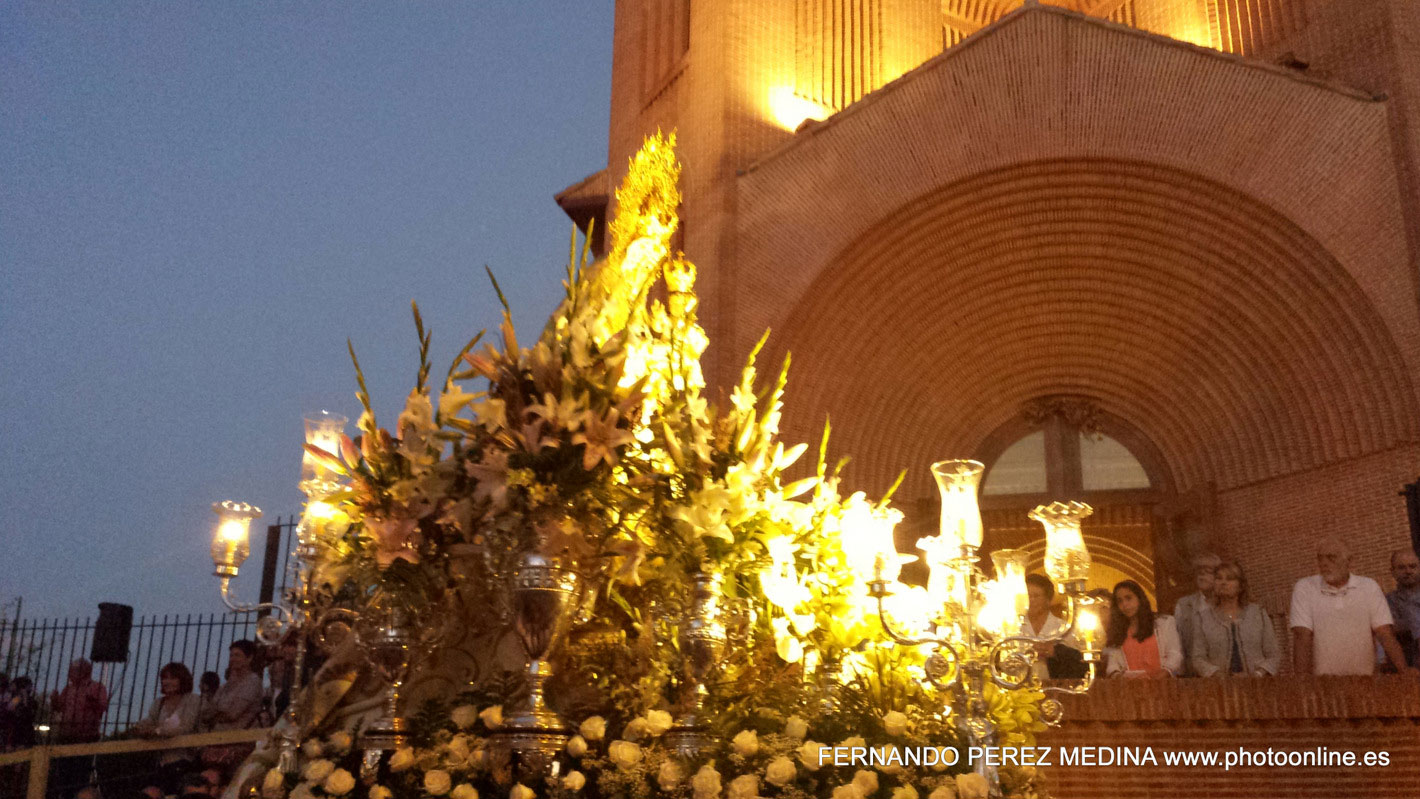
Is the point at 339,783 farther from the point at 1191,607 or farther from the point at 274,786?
the point at 1191,607

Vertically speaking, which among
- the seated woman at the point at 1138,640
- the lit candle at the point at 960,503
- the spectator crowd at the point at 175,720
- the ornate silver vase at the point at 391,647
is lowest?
the spectator crowd at the point at 175,720

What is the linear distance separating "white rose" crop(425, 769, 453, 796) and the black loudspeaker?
880 cm

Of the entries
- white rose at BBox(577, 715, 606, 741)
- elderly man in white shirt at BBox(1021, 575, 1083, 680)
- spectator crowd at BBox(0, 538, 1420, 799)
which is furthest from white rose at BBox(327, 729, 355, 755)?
elderly man in white shirt at BBox(1021, 575, 1083, 680)

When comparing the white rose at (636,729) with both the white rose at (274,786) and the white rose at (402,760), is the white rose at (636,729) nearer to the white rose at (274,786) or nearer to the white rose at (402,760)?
the white rose at (402,760)

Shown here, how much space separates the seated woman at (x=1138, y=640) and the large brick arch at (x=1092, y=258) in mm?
4734

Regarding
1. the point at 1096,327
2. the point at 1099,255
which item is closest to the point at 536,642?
the point at 1099,255

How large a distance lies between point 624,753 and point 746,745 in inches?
12.1

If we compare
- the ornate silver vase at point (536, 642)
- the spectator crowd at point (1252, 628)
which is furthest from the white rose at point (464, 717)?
the spectator crowd at point (1252, 628)

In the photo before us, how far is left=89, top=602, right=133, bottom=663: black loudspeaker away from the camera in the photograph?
34.1 ft

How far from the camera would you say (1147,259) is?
12188 mm

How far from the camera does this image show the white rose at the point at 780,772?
2.82 meters

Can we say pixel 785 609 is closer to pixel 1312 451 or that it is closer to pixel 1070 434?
pixel 1312 451

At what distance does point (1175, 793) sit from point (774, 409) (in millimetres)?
3565

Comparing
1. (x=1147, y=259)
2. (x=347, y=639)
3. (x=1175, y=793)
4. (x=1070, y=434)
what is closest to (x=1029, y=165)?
(x=1147, y=259)
